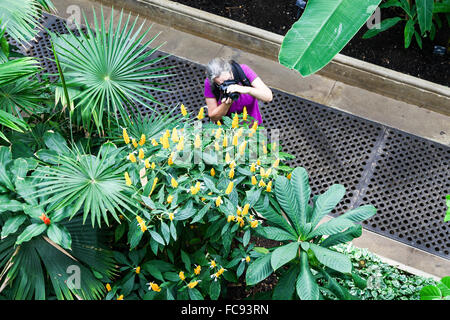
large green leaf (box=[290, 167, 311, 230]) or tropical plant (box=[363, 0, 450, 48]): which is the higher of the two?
tropical plant (box=[363, 0, 450, 48])

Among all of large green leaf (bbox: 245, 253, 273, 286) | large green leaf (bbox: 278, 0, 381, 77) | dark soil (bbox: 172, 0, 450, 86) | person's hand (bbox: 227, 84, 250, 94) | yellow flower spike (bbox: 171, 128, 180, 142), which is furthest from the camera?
dark soil (bbox: 172, 0, 450, 86)

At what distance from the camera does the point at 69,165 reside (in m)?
2.18

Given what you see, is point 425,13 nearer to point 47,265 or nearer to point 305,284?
point 305,284

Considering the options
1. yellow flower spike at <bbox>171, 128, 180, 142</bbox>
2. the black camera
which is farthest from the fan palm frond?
the black camera

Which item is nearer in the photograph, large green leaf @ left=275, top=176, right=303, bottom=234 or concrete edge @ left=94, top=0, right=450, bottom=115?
large green leaf @ left=275, top=176, right=303, bottom=234

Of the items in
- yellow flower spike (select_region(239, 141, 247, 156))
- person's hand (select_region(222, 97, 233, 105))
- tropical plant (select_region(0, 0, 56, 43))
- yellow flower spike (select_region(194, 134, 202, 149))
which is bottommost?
yellow flower spike (select_region(239, 141, 247, 156))

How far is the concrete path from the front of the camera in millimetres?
4051

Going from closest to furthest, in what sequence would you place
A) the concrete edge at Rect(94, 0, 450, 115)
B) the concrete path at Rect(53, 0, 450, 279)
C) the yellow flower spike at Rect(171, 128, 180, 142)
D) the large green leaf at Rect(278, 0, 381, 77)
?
the large green leaf at Rect(278, 0, 381, 77), the yellow flower spike at Rect(171, 128, 180, 142), the concrete path at Rect(53, 0, 450, 279), the concrete edge at Rect(94, 0, 450, 115)

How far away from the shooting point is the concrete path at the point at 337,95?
4051 mm

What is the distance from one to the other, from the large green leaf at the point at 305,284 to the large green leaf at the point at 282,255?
0.31 feet

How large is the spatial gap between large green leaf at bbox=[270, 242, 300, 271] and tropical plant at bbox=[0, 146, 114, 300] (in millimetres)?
916

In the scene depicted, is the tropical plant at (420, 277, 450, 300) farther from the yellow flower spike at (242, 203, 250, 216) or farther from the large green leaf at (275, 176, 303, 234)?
the yellow flower spike at (242, 203, 250, 216)

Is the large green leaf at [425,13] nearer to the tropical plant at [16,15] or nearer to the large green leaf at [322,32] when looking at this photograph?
the large green leaf at [322,32]

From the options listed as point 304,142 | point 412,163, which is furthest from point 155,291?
point 412,163
